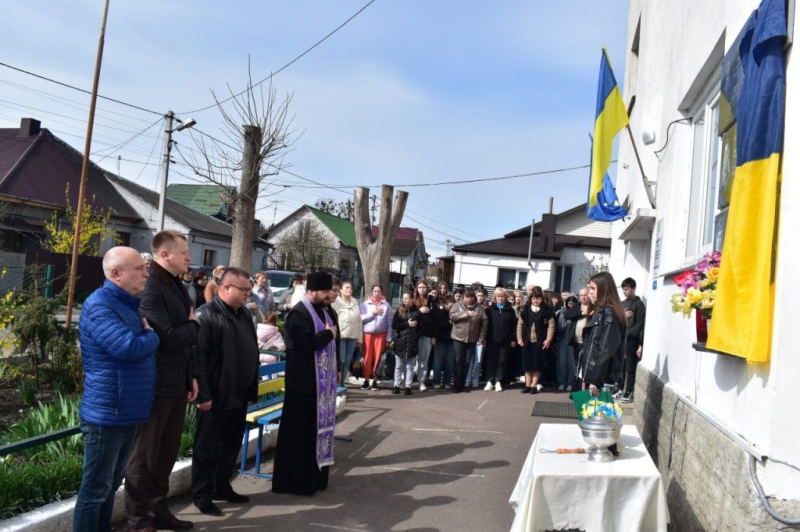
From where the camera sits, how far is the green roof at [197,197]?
50.8 metres

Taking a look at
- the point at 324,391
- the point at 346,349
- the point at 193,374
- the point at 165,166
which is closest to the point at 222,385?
the point at 193,374

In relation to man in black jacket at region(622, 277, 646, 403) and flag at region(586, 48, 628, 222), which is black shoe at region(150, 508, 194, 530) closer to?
flag at region(586, 48, 628, 222)

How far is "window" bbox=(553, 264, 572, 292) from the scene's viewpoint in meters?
38.3

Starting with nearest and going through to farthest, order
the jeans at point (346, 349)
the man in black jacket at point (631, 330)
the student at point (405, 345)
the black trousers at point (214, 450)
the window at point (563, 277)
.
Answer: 1. the black trousers at point (214, 450)
2. the man in black jacket at point (631, 330)
3. the jeans at point (346, 349)
4. the student at point (405, 345)
5. the window at point (563, 277)

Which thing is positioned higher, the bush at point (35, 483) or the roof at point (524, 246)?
the roof at point (524, 246)

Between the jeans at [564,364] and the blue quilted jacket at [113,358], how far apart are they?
9328 millimetres

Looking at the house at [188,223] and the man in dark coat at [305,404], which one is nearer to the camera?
the man in dark coat at [305,404]

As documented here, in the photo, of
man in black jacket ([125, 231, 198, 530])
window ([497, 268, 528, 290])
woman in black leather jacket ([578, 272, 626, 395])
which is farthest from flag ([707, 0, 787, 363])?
window ([497, 268, 528, 290])

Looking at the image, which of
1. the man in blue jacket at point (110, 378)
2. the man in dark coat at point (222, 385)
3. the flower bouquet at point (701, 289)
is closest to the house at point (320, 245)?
the man in dark coat at point (222, 385)

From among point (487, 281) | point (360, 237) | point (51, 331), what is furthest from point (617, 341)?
point (487, 281)

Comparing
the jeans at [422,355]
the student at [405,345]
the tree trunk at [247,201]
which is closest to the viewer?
the student at [405,345]

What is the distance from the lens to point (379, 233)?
15.3m

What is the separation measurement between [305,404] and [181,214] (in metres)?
37.1

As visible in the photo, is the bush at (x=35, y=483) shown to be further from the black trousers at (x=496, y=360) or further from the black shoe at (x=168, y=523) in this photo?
the black trousers at (x=496, y=360)
